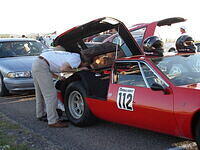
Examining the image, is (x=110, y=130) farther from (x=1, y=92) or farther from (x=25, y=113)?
(x=1, y=92)

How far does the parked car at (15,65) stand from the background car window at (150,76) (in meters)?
4.83

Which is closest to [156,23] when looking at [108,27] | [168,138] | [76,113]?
[108,27]

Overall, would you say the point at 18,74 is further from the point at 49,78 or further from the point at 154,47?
the point at 154,47

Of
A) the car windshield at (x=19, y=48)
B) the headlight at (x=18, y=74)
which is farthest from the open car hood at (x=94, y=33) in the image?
the car windshield at (x=19, y=48)

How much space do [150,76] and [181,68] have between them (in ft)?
1.63

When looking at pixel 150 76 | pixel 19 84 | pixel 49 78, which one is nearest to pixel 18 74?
pixel 19 84

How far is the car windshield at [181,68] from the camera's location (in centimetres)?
473

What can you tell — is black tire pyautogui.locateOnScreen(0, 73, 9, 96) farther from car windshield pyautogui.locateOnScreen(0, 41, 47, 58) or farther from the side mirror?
the side mirror

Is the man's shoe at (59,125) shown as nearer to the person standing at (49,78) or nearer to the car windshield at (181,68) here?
the person standing at (49,78)

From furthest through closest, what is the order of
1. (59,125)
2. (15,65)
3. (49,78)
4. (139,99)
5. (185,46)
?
1. (15,65)
2. (49,78)
3. (59,125)
4. (185,46)
5. (139,99)

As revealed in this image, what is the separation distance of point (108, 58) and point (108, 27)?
59 cm

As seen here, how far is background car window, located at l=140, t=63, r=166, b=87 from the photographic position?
476 centimetres

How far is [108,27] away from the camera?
645cm

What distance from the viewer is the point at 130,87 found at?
5.09m
